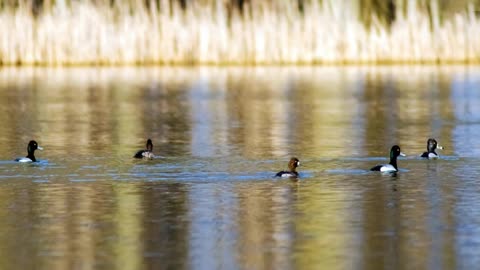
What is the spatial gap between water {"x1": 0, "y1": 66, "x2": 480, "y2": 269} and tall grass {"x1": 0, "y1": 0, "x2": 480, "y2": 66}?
952 cm

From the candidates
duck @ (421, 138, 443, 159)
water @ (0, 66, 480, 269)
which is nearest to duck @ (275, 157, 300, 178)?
water @ (0, 66, 480, 269)

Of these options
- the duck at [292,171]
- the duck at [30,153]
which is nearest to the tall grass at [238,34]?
the duck at [30,153]

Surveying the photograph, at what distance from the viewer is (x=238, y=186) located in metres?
16.8

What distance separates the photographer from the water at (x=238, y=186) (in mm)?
12281

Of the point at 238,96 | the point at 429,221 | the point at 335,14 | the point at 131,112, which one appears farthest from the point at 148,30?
the point at 429,221

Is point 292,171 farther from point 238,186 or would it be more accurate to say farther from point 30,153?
point 30,153

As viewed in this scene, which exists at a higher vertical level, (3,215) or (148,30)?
(148,30)

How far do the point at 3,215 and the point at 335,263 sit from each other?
4.35 metres

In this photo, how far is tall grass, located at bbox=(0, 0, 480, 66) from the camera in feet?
144

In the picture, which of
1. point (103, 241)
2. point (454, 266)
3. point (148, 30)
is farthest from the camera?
point (148, 30)

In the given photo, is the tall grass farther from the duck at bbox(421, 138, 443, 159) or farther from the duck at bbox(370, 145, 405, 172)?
the duck at bbox(370, 145, 405, 172)

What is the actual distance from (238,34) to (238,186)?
27.8 metres

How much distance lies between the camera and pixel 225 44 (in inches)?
1758

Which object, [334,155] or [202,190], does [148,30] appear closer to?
[334,155]
